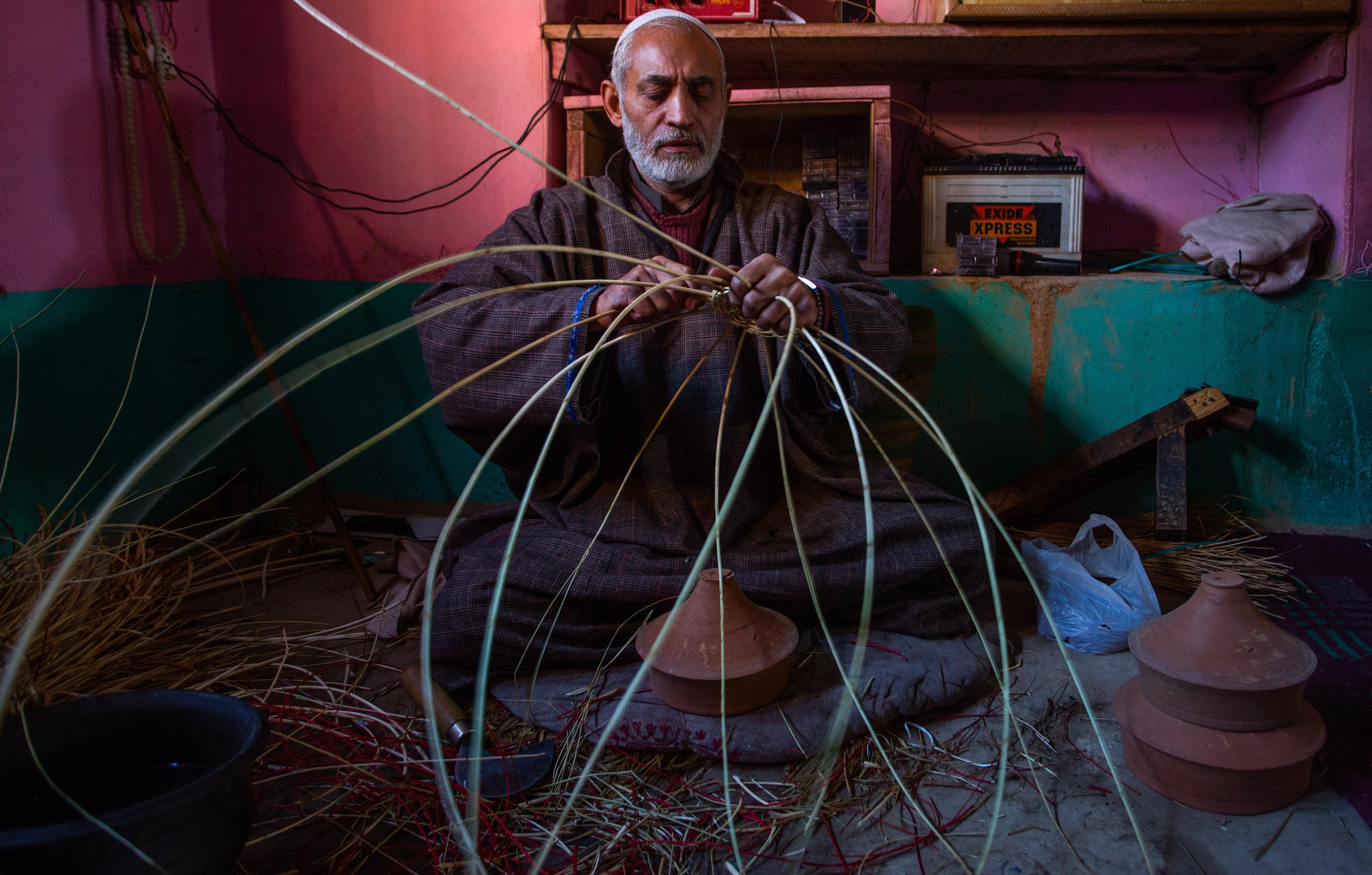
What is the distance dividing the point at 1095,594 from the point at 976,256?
1.04 meters

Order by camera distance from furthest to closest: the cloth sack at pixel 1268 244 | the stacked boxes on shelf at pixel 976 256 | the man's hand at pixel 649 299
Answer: the stacked boxes on shelf at pixel 976 256, the cloth sack at pixel 1268 244, the man's hand at pixel 649 299

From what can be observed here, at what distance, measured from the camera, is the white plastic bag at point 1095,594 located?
1.69m

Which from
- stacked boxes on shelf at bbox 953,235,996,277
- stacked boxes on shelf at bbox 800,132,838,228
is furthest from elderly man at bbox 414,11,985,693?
stacked boxes on shelf at bbox 953,235,996,277

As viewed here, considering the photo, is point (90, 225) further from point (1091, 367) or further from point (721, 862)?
point (1091, 367)

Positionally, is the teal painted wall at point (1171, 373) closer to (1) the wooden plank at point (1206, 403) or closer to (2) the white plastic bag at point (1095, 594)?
(1) the wooden plank at point (1206, 403)

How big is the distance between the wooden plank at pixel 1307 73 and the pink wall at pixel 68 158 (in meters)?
3.18

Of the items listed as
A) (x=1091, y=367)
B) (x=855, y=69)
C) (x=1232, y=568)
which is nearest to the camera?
(x=1232, y=568)

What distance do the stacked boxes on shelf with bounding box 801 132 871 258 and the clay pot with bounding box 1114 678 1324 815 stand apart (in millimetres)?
1530

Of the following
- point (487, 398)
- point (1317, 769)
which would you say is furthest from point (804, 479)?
point (1317, 769)

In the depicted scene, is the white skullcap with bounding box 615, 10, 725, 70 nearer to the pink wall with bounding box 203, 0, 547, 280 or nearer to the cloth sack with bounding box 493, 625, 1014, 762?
the pink wall with bounding box 203, 0, 547, 280

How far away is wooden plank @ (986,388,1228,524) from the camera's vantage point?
210 centimetres

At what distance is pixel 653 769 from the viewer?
51.6 inches

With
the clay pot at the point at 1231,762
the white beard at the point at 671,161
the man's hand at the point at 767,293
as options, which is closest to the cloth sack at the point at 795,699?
the clay pot at the point at 1231,762

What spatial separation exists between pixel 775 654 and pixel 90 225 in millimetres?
2007
